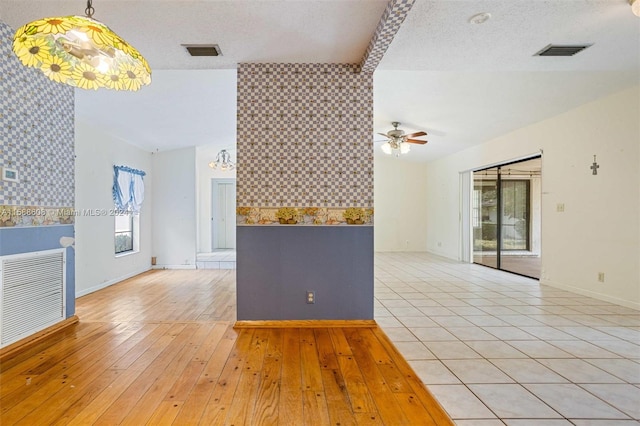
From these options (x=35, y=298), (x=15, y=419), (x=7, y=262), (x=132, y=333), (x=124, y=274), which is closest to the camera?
(x=15, y=419)

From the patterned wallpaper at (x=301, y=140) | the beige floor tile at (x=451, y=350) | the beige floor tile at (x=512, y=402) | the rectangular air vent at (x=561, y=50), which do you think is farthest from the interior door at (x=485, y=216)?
the beige floor tile at (x=512, y=402)

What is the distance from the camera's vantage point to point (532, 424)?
169 cm

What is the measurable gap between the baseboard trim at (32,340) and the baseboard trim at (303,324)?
159 centimetres

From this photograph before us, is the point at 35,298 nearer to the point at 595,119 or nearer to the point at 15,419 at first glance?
the point at 15,419

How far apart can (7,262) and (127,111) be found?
274 centimetres

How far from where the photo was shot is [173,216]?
6773mm

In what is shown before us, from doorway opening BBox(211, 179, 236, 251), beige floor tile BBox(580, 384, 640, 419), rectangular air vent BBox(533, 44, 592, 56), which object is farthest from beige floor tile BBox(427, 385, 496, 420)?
doorway opening BBox(211, 179, 236, 251)

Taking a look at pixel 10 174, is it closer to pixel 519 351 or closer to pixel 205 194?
pixel 519 351

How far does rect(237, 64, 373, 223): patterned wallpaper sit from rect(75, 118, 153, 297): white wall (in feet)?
9.92

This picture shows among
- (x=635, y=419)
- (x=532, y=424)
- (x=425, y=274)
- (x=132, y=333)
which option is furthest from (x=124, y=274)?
(x=635, y=419)

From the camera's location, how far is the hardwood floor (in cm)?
173

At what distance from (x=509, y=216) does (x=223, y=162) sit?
253 inches

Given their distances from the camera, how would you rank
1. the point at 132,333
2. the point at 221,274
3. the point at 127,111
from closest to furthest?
the point at 132,333, the point at 127,111, the point at 221,274

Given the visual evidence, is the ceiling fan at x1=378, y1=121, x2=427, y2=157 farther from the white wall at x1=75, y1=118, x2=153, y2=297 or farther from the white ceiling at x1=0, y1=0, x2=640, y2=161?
the white wall at x1=75, y1=118, x2=153, y2=297
